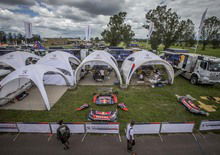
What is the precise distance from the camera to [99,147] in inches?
195

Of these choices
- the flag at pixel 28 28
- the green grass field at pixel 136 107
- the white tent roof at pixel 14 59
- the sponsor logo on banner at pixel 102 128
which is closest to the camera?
the sponsor logo on banner at pixel 102 128

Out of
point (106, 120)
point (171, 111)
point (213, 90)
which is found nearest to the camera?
point (106, 120)

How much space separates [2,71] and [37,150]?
1646 cm

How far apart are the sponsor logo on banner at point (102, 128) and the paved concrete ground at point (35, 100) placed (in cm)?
436

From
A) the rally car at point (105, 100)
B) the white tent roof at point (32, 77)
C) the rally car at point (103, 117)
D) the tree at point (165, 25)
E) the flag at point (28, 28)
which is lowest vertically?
the rally car at point (103, 117)

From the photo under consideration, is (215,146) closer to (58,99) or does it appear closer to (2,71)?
(58,99)

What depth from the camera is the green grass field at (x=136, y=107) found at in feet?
22.8

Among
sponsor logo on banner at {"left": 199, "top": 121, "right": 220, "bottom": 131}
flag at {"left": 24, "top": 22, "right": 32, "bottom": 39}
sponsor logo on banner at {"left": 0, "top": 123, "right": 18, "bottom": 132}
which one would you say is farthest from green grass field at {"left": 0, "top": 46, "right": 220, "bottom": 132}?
flag at {"left": 24, "top": 22, "right": 32, "bottom": 39}

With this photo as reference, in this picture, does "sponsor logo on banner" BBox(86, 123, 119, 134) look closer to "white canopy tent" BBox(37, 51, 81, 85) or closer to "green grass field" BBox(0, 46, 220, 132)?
"green grass field" BBox(0, 46, 220, 132)

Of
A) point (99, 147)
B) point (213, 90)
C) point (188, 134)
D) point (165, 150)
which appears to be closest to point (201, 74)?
point (213, 90)

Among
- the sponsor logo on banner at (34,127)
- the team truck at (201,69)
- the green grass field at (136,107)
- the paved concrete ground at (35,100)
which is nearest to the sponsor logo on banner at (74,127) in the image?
the sponsor logo on banner at (34,127)

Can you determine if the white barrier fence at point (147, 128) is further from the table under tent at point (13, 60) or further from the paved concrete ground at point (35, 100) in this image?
the table under tent at point (13, 60)

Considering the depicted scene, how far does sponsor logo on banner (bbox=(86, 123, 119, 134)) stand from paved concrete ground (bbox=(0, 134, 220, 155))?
0.24m

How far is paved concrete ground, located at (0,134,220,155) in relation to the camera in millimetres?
4785
